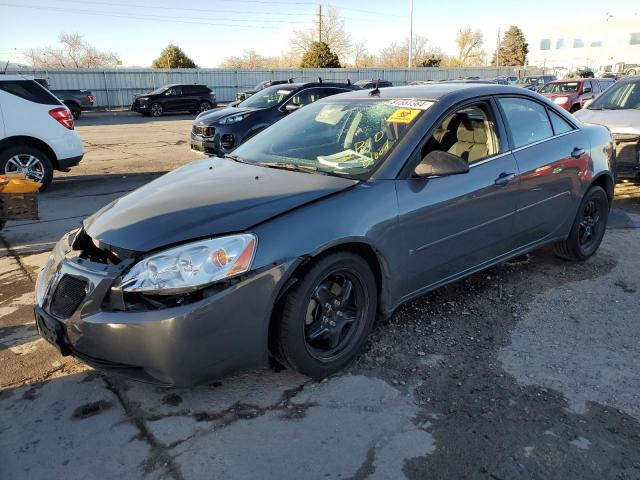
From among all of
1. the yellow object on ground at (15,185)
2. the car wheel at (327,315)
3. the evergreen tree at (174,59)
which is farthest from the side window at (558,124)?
the evergreen tree at (174,59)

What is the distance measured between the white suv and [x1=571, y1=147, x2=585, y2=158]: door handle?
724cm

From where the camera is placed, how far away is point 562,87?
17.7 m

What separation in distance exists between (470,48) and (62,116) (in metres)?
87.2

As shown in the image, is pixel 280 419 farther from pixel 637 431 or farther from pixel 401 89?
pixel 401 89

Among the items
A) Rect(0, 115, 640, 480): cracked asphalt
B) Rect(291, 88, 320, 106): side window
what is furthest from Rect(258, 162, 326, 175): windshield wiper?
Rect(291, 88, 320, 106): side window

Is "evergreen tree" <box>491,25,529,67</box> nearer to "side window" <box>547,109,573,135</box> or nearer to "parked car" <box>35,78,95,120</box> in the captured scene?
"parked car" <box>35,78,95,120</box>

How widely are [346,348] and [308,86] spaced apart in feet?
32.3

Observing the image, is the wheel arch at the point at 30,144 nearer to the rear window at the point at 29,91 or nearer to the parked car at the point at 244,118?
the rear window at the point at 29,91

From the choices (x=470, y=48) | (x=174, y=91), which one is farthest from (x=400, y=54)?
(x=174, y=91)

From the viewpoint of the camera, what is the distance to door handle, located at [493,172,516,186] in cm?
382

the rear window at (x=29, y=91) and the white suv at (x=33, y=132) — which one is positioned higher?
the rear window at (x=29, y=91)

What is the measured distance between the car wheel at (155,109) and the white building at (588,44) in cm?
5484

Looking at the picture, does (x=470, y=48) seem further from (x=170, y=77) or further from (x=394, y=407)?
(x=394, y=407)

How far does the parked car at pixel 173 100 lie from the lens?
26.7 meters
